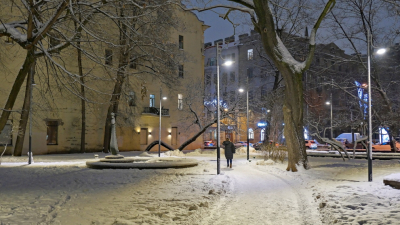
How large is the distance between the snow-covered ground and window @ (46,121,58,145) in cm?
2343

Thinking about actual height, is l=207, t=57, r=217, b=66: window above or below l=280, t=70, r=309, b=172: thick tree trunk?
above

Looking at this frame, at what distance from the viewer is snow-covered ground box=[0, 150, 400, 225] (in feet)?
29.6

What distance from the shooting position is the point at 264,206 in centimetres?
1069

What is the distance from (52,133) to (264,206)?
110ft

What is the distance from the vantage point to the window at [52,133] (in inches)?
1571

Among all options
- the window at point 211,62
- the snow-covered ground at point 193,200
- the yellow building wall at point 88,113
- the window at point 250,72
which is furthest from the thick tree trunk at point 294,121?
the window at point 211,62

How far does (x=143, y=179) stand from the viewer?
1692 cm

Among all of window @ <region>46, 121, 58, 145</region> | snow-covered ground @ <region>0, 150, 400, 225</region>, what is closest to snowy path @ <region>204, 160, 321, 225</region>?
snow-covered ground @ <region>0, 150, 400, 225</region>

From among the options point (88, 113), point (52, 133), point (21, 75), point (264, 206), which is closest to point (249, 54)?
point (88, 113)

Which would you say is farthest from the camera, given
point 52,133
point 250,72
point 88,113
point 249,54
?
point 249,54

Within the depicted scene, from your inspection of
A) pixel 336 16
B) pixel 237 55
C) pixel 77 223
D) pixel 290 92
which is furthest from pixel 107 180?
pixel 237 55

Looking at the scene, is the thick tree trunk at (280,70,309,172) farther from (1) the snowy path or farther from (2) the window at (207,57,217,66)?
(2) the window at (207,57,217,66)

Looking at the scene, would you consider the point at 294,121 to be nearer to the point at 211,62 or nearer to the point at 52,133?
the point at 52,133

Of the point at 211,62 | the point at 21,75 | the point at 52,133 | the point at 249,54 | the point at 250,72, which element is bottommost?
the point at 52,133
